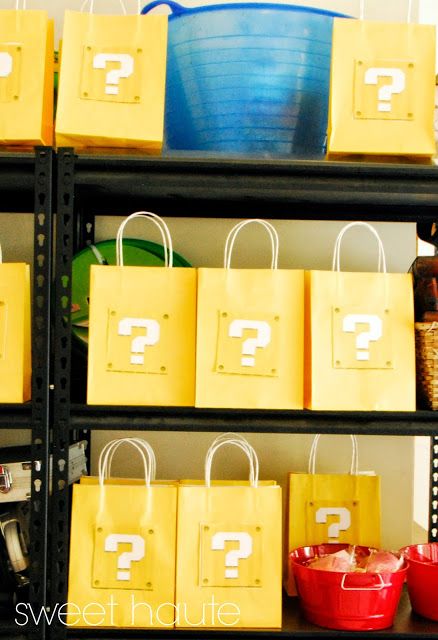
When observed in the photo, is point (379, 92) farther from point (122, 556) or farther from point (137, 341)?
point (122, 556)

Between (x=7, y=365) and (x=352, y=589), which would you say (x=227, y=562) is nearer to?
(x=352, y=589)

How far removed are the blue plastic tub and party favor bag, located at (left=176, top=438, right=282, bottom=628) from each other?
0.73 m

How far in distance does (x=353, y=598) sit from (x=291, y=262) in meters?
0.85

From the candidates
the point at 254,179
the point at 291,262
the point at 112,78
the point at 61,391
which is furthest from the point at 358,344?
the point at 112,78

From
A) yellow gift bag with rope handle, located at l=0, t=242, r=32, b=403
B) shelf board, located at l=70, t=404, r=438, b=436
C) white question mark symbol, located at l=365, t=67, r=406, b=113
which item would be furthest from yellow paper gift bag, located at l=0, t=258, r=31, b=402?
white question mark symbol, located at l=365, t=67, r=406, b=113

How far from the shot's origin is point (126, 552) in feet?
4.76

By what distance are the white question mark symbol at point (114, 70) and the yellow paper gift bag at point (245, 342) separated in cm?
40

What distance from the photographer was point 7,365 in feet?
4.76

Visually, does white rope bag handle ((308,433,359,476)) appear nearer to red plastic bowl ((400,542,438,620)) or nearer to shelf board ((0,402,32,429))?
red plastic bowl ((400,542,438,620))

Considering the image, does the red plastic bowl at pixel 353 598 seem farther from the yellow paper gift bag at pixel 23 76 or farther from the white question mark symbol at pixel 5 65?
the white question mark symbol at pixel 5 65

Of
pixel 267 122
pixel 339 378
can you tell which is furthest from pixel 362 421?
pixel 267 122

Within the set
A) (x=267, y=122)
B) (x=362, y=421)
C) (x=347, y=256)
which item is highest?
(x=267, y=122)

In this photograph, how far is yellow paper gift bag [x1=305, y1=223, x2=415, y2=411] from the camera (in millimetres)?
1460

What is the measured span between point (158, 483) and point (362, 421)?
0.47 metres
